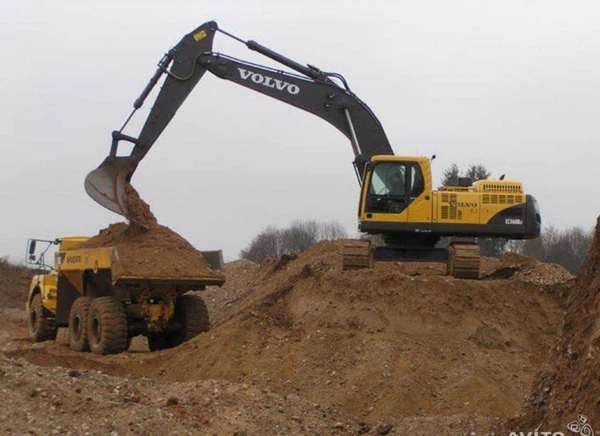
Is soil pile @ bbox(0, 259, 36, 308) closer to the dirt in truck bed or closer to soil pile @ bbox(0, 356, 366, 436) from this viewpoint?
the dirt in truck bed

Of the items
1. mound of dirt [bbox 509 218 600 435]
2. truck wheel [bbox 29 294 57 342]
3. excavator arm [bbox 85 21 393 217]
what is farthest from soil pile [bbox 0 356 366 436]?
truck wheel [bbox 29 294 57 342]

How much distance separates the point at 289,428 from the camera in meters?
9.30

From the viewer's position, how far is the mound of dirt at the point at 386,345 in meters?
11.4

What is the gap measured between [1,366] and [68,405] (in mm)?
1357

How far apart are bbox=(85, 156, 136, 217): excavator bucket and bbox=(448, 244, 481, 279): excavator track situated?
6135 mm

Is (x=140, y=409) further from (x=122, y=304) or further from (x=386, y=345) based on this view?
(x=122, y=304)

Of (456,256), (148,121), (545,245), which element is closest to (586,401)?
(456,256)

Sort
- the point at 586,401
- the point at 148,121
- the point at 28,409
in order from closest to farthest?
the point at 586,401
the point at 28,409
the point at 148,121

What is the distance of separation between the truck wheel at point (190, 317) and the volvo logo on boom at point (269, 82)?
469 centimetres

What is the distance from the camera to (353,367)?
1232cm

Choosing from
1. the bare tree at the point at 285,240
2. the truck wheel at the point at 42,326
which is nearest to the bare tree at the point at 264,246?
the bare tree at the point at 285,240

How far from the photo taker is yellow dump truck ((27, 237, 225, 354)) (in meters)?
16.0

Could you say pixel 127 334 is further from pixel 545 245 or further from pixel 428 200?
pixel 545 245

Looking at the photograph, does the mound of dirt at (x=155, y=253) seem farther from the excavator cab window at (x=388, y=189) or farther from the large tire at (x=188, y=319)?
the excavator cab window at (x=388, y=189)
